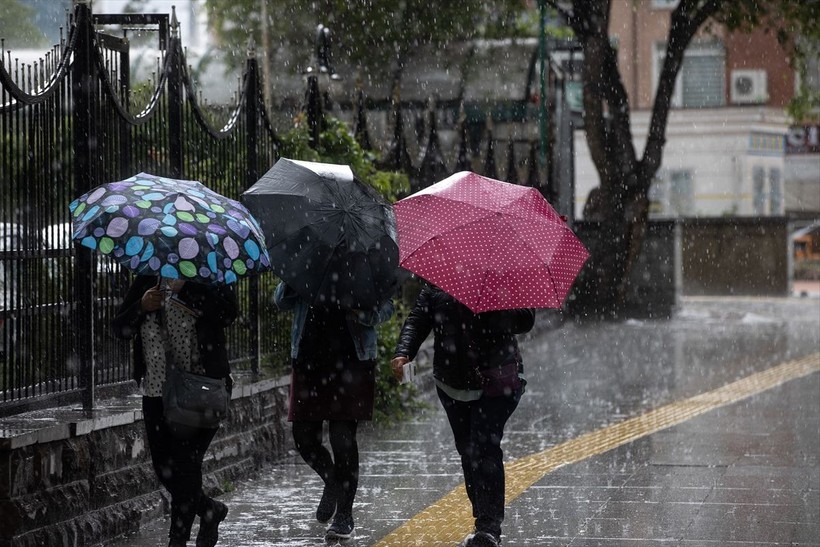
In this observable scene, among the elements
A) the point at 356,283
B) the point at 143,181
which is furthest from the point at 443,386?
the point at 143,181

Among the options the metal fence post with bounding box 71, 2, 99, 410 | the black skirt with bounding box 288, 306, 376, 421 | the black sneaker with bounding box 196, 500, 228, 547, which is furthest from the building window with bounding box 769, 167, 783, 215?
the black sneaker with bounding box 196, 500, 228, 547

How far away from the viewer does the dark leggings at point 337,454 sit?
23.4 feet

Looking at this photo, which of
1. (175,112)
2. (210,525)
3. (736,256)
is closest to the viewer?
(210,525)

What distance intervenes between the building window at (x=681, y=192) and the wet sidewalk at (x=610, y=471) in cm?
2649

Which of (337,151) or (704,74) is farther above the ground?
(704,74)

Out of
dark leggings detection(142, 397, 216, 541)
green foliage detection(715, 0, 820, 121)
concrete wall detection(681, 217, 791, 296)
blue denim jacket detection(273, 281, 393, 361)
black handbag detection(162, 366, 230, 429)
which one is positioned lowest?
concrete wall detection(681, 217, 791, 296)

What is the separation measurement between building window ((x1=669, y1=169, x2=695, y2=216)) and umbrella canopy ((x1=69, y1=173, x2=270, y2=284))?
121 feet

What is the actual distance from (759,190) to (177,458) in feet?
124

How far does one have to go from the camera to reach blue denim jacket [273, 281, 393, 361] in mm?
7051

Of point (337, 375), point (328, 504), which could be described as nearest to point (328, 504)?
point (328, 504)

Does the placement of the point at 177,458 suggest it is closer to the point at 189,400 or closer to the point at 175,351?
the point at 189,400

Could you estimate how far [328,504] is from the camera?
287 inches

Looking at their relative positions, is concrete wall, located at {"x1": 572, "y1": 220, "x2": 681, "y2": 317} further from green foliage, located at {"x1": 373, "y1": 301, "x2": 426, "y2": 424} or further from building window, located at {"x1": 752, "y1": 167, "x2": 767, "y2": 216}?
building window, located at {"x1": 752, "y1": 167, "x2": 767, "y2": 216}

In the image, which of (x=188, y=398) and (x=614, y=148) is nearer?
(x=188, y=398)
